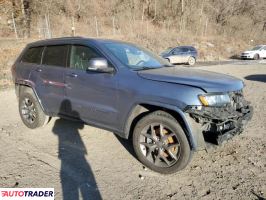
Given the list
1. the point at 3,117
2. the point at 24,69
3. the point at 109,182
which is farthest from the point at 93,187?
the point at 3,117

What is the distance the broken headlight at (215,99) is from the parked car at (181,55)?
17.3 metres

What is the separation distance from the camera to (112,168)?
4.20m

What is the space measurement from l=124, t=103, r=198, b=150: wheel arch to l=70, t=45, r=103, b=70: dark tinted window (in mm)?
1134

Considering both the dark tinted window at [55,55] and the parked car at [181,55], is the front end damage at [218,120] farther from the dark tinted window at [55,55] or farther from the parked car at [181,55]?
the parked car at [181,55]

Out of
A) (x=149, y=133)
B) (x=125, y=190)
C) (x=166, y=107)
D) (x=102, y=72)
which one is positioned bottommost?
(x=125, y=190)

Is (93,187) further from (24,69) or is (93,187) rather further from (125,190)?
(24,69)

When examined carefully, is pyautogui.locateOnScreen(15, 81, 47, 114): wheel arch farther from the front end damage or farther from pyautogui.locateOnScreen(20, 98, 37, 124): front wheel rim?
the front end damage

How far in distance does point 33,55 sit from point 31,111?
115 centimetres

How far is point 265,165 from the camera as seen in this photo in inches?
163

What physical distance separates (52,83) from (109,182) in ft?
7.46

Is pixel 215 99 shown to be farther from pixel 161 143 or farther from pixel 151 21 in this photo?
pixel 151 21

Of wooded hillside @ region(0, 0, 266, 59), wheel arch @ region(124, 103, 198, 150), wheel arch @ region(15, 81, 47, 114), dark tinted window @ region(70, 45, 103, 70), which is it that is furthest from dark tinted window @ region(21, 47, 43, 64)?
wooded hillside @ region(0, 0, 266, 59)

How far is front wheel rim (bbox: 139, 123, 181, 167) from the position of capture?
12.8 ft

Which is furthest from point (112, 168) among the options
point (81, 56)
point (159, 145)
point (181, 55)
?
point (181, 55)
